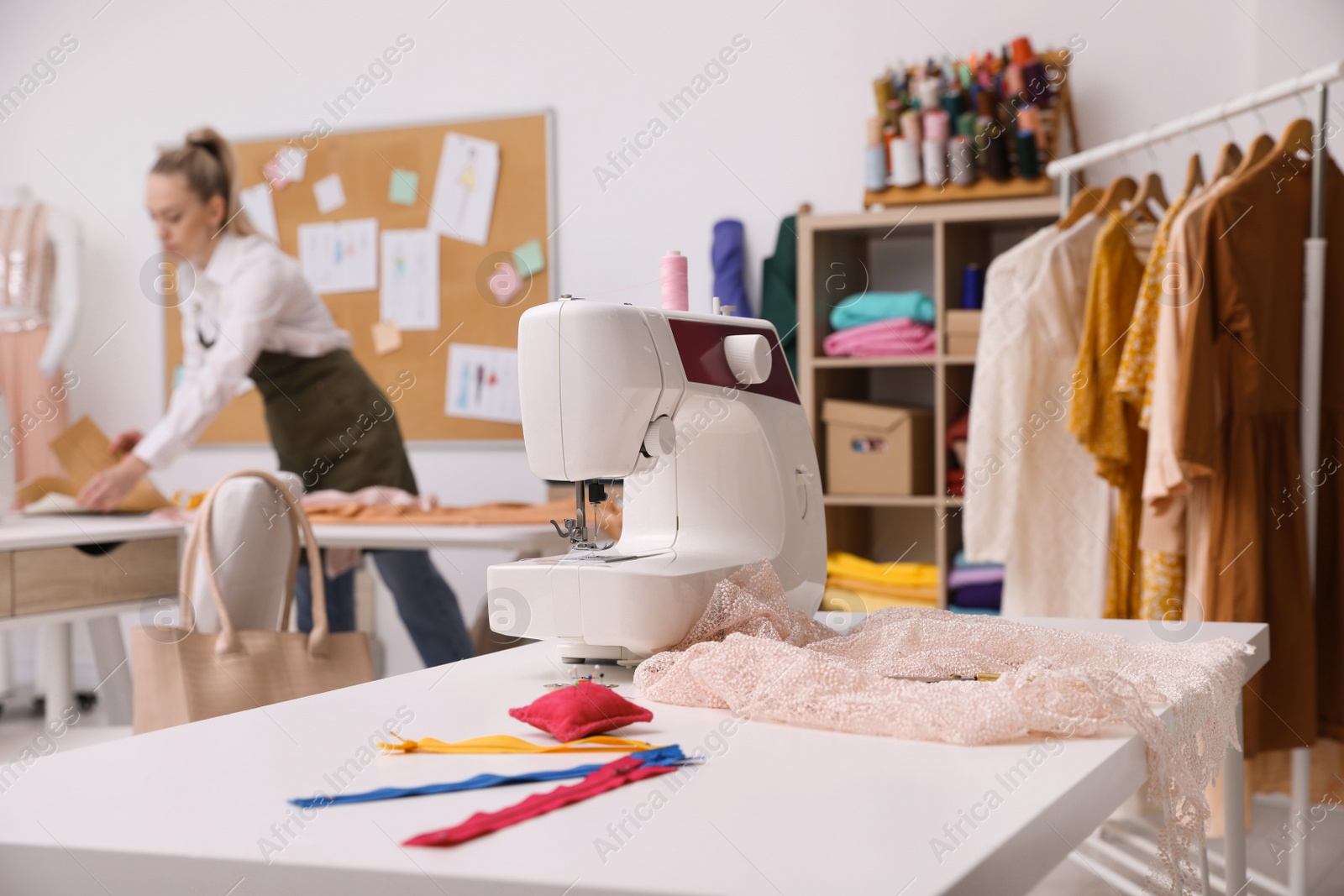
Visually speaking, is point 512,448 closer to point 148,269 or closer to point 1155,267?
point 148,269

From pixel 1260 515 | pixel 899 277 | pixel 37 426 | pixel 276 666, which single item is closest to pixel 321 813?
pixel 276 666

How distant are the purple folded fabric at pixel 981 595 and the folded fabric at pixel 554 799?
235cm

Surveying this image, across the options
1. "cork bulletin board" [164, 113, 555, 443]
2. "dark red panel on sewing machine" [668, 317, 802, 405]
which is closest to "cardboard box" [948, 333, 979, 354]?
"cork bulletin board" [164, 113, 555, 443]

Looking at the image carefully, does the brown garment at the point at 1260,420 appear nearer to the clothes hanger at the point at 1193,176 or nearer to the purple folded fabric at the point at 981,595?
the clothes hanger at the point at 1193,176

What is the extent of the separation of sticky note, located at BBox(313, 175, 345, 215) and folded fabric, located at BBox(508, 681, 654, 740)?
352 cm

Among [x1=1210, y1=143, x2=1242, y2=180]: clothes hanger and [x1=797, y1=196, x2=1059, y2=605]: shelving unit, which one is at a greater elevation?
[x1=1210, y1=143, x2=1242, y2=180]: clothes hanger

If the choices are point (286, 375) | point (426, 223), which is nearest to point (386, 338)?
point (426, 223)

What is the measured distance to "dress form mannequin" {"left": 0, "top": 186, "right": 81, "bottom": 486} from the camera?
14.0 ft

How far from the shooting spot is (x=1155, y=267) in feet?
7.38

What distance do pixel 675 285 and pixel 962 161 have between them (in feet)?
6.52

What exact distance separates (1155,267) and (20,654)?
4449 millimetres

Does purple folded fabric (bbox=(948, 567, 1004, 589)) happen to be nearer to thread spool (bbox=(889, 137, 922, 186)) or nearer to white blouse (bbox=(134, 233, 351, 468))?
thread spool (bbox=(889, 137, 922, 186))

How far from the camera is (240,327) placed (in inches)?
114

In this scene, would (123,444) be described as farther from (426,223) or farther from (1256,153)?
(1256,153)
